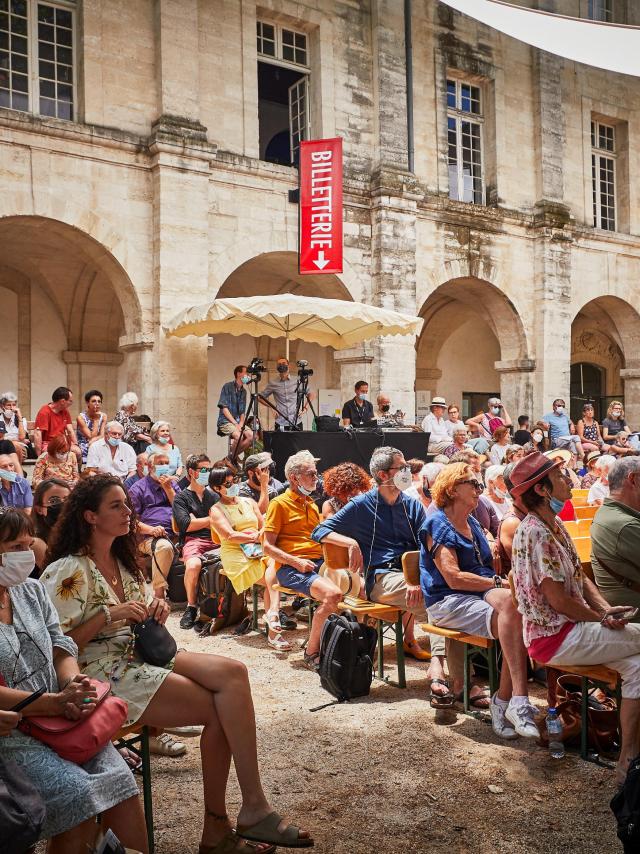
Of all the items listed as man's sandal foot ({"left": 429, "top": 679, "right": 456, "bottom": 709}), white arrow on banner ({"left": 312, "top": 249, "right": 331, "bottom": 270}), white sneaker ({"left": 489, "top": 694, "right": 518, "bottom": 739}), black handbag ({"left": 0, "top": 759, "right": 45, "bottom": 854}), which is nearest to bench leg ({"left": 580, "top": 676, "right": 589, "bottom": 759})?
white sneaker ({"left": 489, "top": 694, "right": 518, "bottom": 739})

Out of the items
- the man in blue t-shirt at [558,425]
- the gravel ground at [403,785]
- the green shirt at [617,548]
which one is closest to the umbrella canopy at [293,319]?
the man in blue t-shirt at [558,425]

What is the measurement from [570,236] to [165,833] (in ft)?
50.2

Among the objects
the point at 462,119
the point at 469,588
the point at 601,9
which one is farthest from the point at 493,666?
the point at 601,9

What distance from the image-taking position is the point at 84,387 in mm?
14773

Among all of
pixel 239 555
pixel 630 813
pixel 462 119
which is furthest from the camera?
pixel 462 119

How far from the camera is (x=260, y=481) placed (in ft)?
23.0

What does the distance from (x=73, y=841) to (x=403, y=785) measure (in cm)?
161

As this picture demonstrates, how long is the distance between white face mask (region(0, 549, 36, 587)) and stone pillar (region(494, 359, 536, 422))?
14.2 metres

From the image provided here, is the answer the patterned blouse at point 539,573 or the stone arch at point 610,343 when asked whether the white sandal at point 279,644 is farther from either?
the stone arch at point 610,343

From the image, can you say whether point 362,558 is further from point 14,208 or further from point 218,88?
point 218,88

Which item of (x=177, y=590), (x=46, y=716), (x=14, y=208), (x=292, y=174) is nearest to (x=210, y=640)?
(x=177, y=590)

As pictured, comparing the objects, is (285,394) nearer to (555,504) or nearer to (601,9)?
(555,504)

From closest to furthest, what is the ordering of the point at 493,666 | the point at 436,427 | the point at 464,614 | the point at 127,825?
1. the point at 127,825
2. the point at 464,614
3. the point at 493,666
4. the point at 436,427

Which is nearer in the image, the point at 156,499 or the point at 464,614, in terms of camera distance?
the point at 464,614
